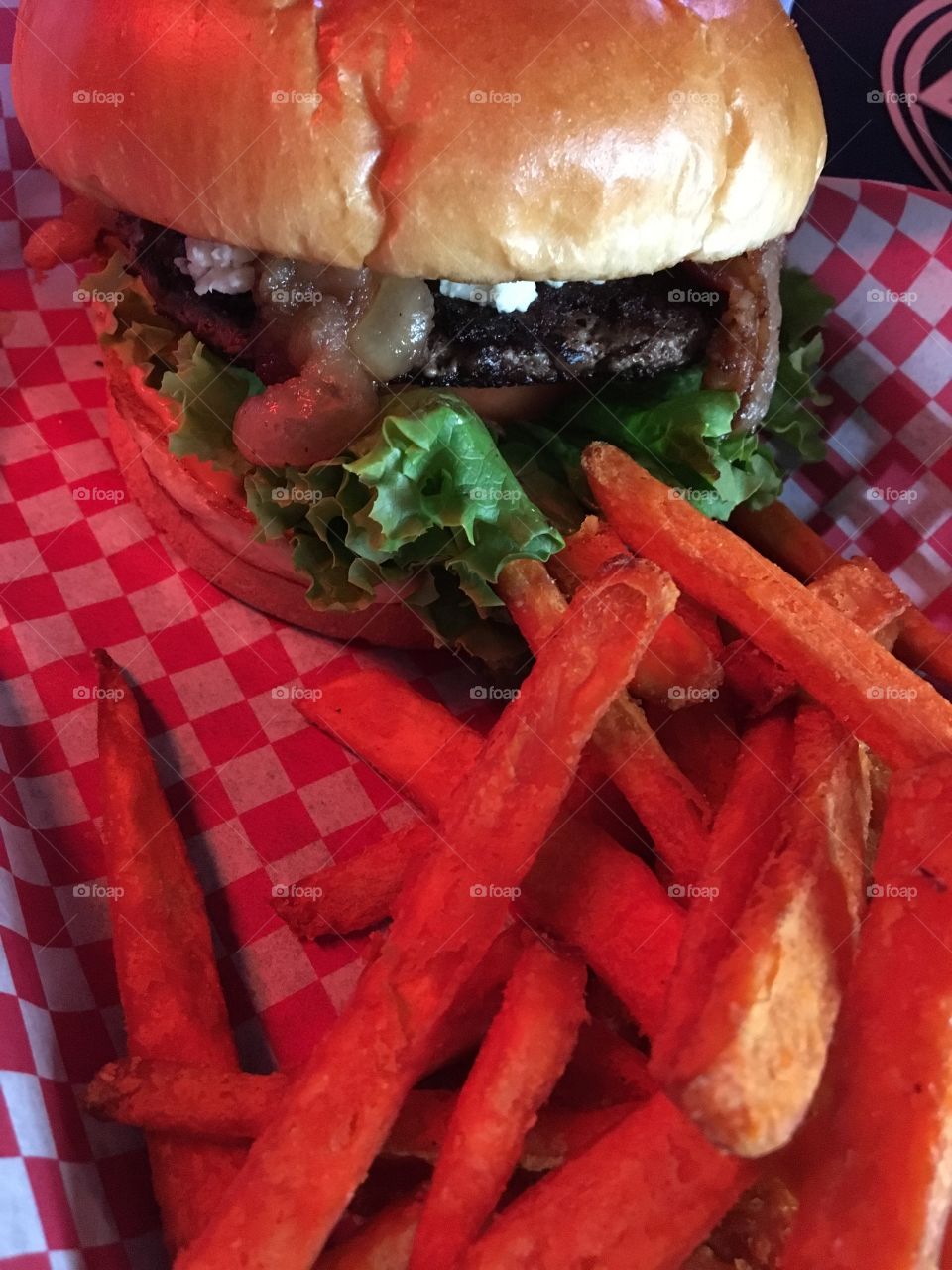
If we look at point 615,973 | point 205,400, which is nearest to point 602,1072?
point 615,973

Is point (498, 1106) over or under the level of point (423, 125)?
under

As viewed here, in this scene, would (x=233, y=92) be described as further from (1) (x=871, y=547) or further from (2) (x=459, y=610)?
(1) (x=871, y=547)

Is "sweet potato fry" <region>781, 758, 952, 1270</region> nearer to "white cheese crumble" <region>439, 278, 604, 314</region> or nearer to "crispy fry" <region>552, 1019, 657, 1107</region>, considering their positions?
"crispy fry" <region>552, 1019, 657, 1107</region>

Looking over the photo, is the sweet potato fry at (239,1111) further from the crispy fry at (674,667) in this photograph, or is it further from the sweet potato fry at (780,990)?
the crispy fry at (674,667)

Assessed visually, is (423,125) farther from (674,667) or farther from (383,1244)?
(383,1244)

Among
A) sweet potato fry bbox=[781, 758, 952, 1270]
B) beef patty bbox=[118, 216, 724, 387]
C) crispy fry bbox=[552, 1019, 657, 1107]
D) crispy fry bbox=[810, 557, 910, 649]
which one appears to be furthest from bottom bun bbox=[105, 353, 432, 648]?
sweet potato fry bbox=[781, 758, 952, 1270]

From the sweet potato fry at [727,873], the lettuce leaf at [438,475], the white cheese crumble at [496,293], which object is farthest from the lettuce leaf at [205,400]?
the sweet potato fry at [727,873]
